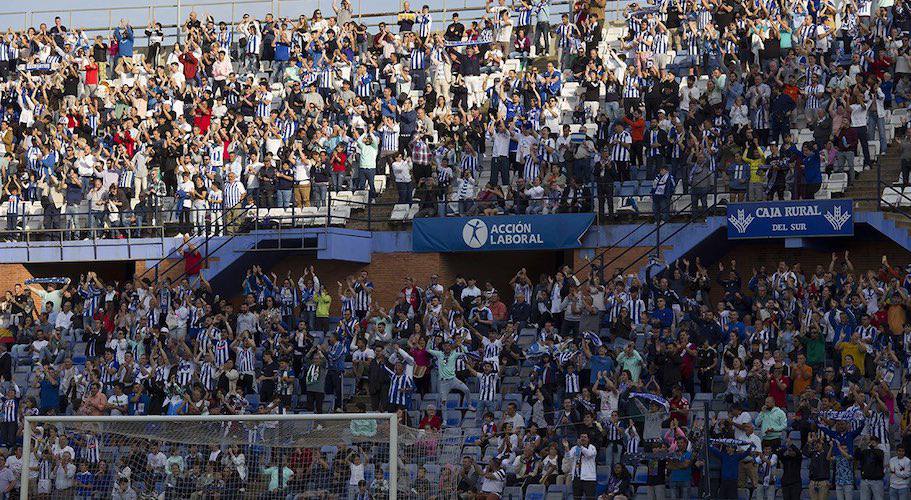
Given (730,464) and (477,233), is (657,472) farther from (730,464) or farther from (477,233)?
(477,233)

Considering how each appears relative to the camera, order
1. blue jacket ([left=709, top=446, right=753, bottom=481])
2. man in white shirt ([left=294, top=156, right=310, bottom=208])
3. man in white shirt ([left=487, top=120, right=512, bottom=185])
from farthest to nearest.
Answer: man in white shirt ([left=294, top=156, right=310, bottom=208]) < man in white shirt ([left=487, top=120, right=512, bottom=185]) < blue jacket ([left=709, top=446, right=753, bottom=481])

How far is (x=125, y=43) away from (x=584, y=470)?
2258cm

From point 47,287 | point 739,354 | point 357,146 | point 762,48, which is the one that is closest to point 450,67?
point 357,146

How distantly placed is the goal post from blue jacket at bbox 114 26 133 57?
72.6ft

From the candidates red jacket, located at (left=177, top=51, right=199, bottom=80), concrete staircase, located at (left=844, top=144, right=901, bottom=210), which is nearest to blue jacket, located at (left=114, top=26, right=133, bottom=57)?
red jacket, located at (left=177, top=51, right=199, bottom=80)

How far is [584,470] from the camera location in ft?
78.9

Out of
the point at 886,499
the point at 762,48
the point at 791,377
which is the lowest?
the point at 886,499

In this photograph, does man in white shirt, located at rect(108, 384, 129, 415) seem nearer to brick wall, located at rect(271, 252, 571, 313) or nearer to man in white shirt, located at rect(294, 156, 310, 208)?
brick wall, located at rect(271, 252, 571, 313)

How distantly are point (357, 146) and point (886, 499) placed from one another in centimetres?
1496

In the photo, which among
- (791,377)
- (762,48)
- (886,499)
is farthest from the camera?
(762,48)

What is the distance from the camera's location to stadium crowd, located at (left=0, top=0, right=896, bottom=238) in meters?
31.8

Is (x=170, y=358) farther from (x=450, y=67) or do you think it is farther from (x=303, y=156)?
(x=450, y=67)

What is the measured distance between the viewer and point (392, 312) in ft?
99.9

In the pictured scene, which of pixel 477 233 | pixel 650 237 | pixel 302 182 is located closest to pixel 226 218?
pixel 302 182
